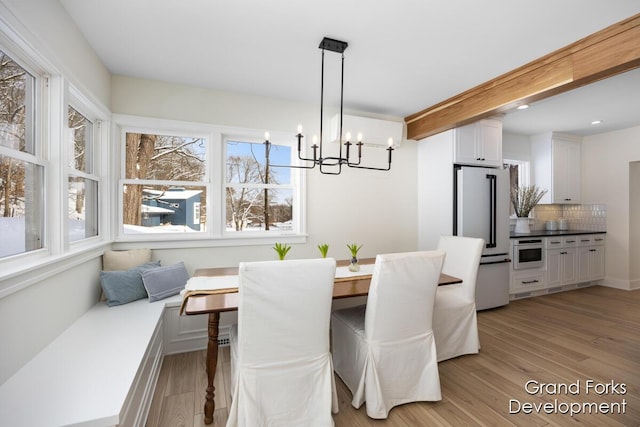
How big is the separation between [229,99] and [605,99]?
425cm

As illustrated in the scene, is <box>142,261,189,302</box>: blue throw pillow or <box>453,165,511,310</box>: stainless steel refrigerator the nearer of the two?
<box>142,261,189,302</box>: blue throw pillow

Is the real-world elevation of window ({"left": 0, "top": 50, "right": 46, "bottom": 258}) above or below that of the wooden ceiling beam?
below

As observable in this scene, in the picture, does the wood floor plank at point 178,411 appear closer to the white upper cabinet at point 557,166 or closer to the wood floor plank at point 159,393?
the wood floor plank at point 159,393

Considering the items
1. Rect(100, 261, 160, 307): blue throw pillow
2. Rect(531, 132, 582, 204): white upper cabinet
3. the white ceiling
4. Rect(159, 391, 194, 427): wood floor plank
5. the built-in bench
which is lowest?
Rect(159, 391, 194, 427): wood floor plank

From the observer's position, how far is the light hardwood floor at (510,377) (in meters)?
1.81

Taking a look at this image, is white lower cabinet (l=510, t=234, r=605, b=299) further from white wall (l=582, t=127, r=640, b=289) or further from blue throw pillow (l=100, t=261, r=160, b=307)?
blue throw pillow (l=100, t=261, r=160, b=307)

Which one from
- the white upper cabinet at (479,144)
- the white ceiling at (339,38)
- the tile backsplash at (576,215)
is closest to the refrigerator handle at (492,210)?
the white upper cabinet at (479,144)

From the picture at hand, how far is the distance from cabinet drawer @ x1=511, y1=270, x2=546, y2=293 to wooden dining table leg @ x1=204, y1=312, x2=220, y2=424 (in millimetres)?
4065

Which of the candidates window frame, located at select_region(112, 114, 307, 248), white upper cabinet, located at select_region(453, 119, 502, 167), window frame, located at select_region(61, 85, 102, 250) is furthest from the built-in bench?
white upper cabinet, located at select_region(453, 119, 502, 167)

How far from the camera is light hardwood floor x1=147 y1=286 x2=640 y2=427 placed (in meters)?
1.81

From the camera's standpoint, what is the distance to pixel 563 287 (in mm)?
4625

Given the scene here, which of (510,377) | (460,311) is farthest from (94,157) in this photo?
(510,377)

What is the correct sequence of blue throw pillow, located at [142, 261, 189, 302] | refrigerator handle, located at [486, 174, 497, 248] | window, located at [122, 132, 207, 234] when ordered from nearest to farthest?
blue throw pillow, located at [142, 261, 189, 302] → window, located at [122, 132, 207, 234] → refrigerator handle, located at [486, 174, 497, 248]

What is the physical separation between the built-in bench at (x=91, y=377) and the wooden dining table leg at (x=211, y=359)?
1.16ft
